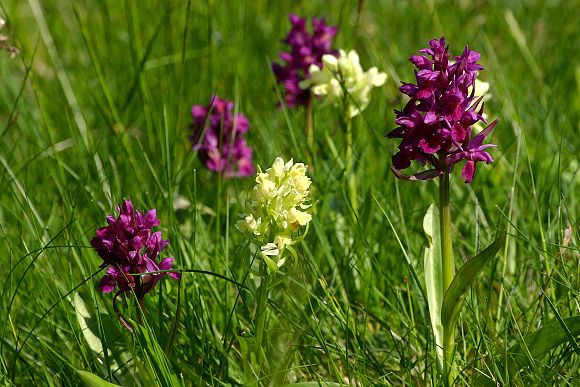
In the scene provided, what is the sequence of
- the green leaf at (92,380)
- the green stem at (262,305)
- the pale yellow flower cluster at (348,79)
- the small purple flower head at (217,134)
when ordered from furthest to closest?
the small purple flower head at (217,134), the pale yellow flower cluster at (348,79), the green stem at (262,305), the green leaf at (92,380)

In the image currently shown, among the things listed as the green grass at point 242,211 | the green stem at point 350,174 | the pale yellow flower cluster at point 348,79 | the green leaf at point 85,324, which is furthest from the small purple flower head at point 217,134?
the green leaf at point 85,324

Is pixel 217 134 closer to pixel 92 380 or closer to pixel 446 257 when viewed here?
pixel 446 257

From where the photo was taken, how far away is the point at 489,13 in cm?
409

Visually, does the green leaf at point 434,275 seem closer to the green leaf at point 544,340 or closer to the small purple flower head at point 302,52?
the green leaf at point 544,340

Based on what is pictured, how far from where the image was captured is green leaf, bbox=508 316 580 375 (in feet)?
5.11

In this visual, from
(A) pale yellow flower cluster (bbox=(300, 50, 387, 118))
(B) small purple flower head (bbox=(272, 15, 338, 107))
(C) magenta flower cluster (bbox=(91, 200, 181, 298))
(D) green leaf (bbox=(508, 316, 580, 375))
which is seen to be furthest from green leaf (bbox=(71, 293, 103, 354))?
(B) small purple flower head (bbox=(272, 15, 338, 107))

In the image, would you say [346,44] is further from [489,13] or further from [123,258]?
[123,258]

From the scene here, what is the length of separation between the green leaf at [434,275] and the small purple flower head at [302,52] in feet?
3.70

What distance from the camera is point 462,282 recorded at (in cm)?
163

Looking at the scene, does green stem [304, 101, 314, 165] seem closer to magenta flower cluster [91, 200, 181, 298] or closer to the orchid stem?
the orchid stem

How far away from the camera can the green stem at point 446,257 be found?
167cm

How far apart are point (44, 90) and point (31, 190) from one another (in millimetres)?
998

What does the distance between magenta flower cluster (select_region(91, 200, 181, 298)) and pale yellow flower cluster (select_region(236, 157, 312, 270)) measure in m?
0.21

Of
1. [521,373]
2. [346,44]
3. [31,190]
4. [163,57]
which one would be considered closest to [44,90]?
[163,57]
